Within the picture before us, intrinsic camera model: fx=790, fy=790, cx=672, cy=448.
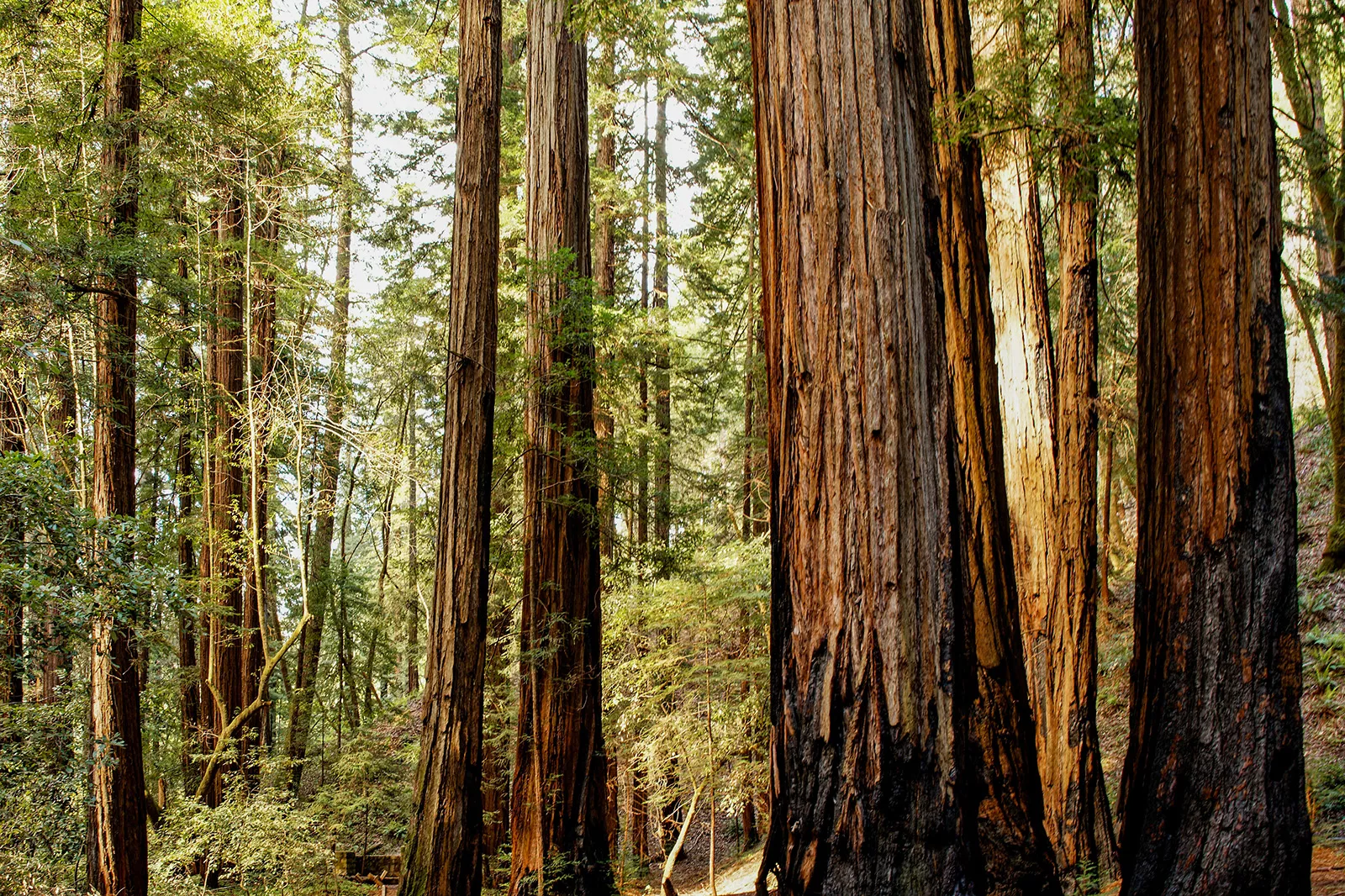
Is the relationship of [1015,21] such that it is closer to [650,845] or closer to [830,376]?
[830,376]

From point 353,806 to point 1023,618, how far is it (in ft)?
29.2

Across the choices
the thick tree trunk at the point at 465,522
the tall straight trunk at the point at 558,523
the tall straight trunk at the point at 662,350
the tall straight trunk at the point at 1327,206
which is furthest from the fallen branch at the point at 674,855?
the tall straight trunk at the point at 1327,206

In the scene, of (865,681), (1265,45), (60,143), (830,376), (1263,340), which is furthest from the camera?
(60,143)

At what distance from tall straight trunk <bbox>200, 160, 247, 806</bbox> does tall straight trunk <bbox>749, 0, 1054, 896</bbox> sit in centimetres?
885

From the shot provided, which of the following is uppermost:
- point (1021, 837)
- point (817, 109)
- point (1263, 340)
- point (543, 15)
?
point (543, 15)

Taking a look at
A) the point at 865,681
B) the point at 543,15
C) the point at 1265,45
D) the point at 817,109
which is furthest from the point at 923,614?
the point at 543,15

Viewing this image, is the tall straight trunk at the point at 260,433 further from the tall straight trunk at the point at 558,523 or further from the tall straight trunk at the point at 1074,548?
the tall straight trunk at the point at 1074,548

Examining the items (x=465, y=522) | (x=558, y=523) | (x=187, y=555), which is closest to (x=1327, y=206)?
(x=558, y=523)

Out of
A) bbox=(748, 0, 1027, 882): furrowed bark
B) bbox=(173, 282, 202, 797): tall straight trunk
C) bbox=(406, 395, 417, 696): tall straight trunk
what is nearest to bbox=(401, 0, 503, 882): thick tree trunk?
bbox=(406, 395, 417, 696): tall straight trunk

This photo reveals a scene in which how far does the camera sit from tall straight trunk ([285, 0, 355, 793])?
10.4m

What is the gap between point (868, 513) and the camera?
2475 millimetres

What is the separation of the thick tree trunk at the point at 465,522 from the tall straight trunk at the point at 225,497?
514cm

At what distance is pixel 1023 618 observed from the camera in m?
5.53

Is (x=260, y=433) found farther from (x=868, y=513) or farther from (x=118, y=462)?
(x=868, y=513)
